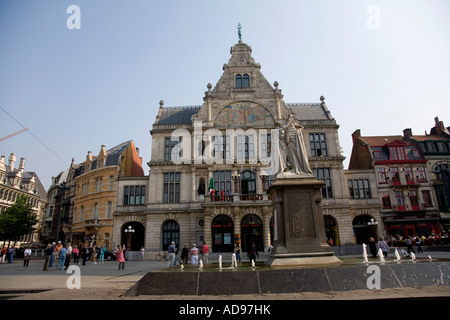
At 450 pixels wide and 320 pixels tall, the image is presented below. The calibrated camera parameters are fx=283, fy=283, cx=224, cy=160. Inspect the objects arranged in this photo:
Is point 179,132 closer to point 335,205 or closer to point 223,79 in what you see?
point 223,79

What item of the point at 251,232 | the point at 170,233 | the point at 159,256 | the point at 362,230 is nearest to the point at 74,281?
the point at 159,256

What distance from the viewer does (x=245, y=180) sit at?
111ft

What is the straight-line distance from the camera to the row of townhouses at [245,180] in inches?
1252

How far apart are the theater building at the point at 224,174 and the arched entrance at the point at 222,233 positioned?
105 mm

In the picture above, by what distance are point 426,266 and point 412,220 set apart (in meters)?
34.4

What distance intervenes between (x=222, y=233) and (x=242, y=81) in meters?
19.3

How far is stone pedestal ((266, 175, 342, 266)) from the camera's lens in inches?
374

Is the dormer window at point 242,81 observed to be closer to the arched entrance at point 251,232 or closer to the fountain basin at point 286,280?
the arched entrance at point 251,232

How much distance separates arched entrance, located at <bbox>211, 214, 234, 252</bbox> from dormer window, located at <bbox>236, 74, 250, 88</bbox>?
16.8m

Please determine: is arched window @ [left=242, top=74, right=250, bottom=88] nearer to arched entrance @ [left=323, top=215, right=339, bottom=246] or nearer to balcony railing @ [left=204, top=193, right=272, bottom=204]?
balcony railing @ [left=204, top=193, right=272, bottom=204]

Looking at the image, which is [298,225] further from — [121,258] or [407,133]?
[407,133]

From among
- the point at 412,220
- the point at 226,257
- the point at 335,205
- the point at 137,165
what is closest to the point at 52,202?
the point at 137,165

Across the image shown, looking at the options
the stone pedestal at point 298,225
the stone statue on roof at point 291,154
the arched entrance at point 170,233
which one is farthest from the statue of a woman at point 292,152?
the arched entrance at point 170,233

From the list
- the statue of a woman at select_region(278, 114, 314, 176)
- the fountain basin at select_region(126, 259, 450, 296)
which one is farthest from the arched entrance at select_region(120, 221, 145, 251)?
the fountain basin at select_region(126, 259, 450, 296)
